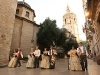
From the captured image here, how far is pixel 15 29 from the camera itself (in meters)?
21.8

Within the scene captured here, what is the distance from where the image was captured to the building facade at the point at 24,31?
2178 centimetres

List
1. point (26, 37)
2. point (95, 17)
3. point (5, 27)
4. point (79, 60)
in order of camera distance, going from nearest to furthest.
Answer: point (79, 60), point (95, 17), point (5, 27), point (26, 37)

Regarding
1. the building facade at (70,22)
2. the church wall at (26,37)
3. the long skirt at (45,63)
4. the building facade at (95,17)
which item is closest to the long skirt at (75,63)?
the long skirt at (45,63)

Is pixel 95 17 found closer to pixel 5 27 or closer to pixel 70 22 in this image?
pixel 5 27

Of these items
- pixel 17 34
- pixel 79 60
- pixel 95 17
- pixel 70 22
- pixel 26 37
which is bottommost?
pixel 79 60

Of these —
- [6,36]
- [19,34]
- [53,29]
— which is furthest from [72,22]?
[6,36]

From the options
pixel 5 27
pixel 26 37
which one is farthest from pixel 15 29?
pixel 5 27

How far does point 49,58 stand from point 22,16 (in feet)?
59.7

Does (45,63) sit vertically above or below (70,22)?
below

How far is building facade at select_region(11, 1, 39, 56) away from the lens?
21.8m

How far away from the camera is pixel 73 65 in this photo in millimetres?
7262

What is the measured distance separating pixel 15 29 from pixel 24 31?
2.34 m

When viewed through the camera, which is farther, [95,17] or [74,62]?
[95,17]

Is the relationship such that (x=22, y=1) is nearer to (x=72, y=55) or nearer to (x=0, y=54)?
(x=0, y=54)
